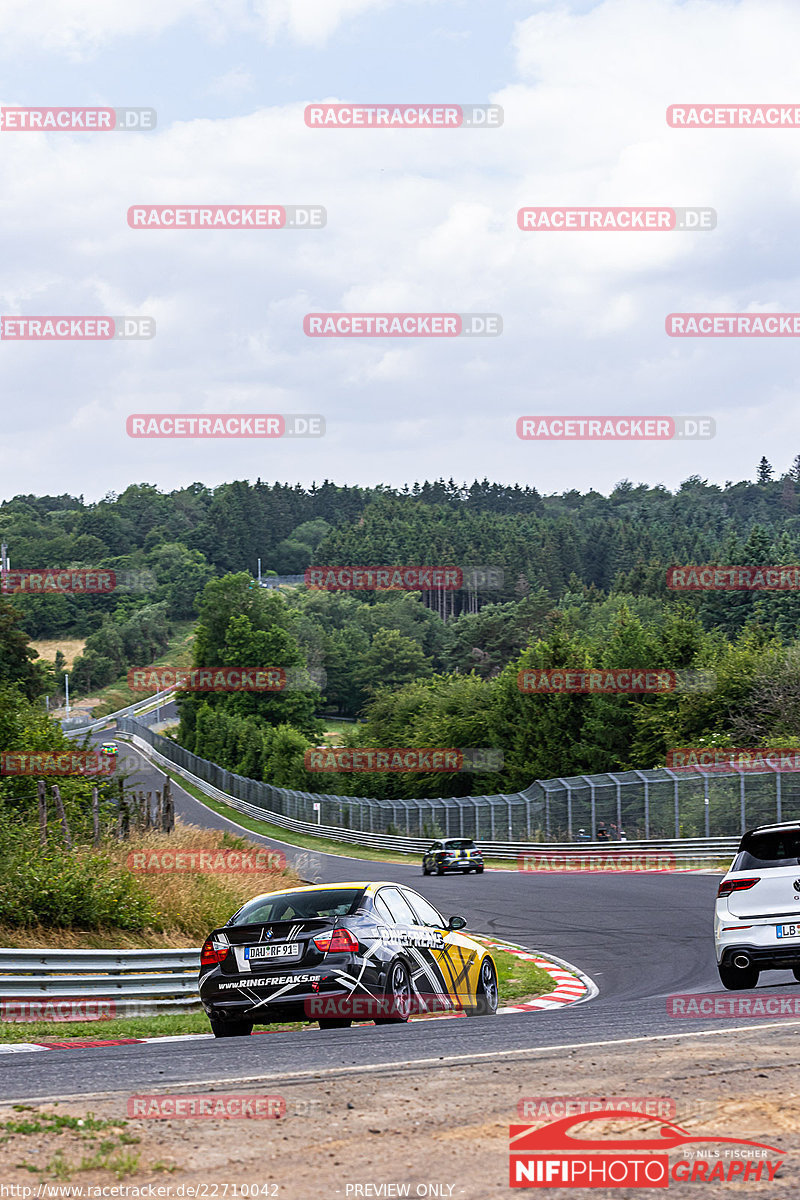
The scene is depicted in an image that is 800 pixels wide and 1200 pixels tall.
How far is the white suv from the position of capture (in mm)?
11906

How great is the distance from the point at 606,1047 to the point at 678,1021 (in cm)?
202

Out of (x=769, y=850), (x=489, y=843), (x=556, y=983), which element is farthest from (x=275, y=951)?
(x=489, y=843)

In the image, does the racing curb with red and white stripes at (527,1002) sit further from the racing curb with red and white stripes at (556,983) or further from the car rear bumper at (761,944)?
the car rear bumper at (761,944)

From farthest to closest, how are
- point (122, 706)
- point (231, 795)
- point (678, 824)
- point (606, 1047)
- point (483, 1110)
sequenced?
1. point (122, 706)
2. point (231, 795)
3. point (678, 824)
4. point (606, 1047)
5. point (483, 1110)

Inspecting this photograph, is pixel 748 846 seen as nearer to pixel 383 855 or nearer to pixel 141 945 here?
pixel 141 945

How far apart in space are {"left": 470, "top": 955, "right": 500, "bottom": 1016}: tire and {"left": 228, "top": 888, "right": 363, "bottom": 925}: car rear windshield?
2.26m

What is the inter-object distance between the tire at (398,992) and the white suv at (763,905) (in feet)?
10.3

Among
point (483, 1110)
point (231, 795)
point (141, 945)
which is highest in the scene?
point (483, 1110)

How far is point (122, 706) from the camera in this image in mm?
158625

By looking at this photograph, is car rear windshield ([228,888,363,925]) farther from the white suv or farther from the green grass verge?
the white suv

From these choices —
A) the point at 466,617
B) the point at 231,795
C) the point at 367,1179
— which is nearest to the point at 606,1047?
the point at 367,1179

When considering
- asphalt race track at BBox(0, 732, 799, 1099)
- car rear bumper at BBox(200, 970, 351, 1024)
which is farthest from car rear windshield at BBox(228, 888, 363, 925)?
asphalt race track at BBox(0, 732, 799, 1099)

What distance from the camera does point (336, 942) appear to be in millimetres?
10648

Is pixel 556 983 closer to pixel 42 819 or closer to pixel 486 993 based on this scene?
pixel 486 993
